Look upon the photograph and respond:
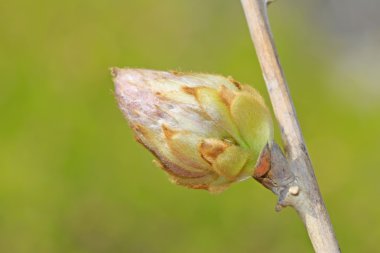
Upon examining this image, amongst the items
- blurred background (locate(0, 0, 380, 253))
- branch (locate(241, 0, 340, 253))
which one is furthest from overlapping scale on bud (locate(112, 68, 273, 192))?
blurred background (locate(0, 0, 380, 253))

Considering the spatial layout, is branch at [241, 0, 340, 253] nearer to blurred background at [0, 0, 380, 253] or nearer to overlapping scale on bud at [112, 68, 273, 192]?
overlapping scale on bud at [112, 68, 273, 192]

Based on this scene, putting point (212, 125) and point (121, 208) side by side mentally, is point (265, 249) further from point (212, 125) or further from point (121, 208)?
point (212, 125)

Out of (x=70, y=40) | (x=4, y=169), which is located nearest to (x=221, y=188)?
(x=4, y=169)

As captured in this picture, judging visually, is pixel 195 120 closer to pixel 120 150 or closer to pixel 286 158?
pixel 286 158

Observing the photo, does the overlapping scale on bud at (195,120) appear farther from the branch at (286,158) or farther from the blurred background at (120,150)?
the blurred background at (120,150)

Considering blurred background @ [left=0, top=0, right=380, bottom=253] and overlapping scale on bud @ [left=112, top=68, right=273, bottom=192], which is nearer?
overlapping scale on bud @ [left=112, top=68, right=273, bottom=192]
